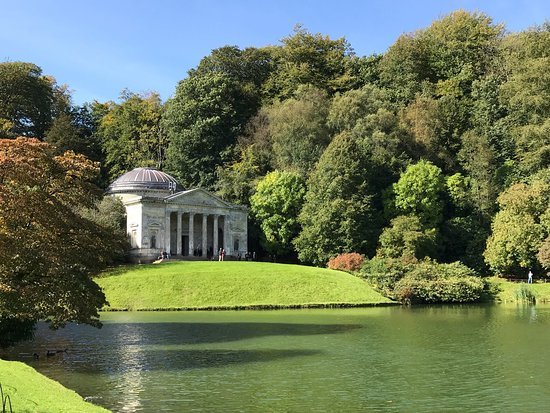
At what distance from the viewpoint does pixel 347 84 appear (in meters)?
78.2

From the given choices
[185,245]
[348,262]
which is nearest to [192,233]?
[185,245]

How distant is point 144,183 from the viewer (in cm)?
6756

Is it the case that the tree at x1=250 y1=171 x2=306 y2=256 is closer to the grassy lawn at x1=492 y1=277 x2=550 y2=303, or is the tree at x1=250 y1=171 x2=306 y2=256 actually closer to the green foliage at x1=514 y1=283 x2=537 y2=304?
the grassy lawn at x1=492 y1=277 x2=550 y2=303

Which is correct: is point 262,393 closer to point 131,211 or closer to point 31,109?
point 131,211

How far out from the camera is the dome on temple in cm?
6725

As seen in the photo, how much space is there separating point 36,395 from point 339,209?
4788 centimetres

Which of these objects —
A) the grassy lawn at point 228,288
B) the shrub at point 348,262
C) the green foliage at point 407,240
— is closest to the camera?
the grassy lawn at point 228,288

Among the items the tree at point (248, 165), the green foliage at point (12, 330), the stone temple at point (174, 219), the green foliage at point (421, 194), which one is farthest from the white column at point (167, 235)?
the green foliage at point (12, 330)

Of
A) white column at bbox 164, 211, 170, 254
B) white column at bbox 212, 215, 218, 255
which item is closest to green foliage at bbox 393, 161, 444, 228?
white column at bbox 212, 215, 218, 255

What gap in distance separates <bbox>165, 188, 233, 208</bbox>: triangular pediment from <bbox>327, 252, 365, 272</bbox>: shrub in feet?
55.0

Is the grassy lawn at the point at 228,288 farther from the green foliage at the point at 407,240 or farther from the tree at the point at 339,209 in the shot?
the tree at the point at 339,209

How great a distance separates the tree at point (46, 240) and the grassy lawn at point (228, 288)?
1708 centimetres

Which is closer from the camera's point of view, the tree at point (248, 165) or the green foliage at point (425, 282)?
the green foliage at point (425, 282)

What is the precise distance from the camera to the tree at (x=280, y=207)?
2542 inches
